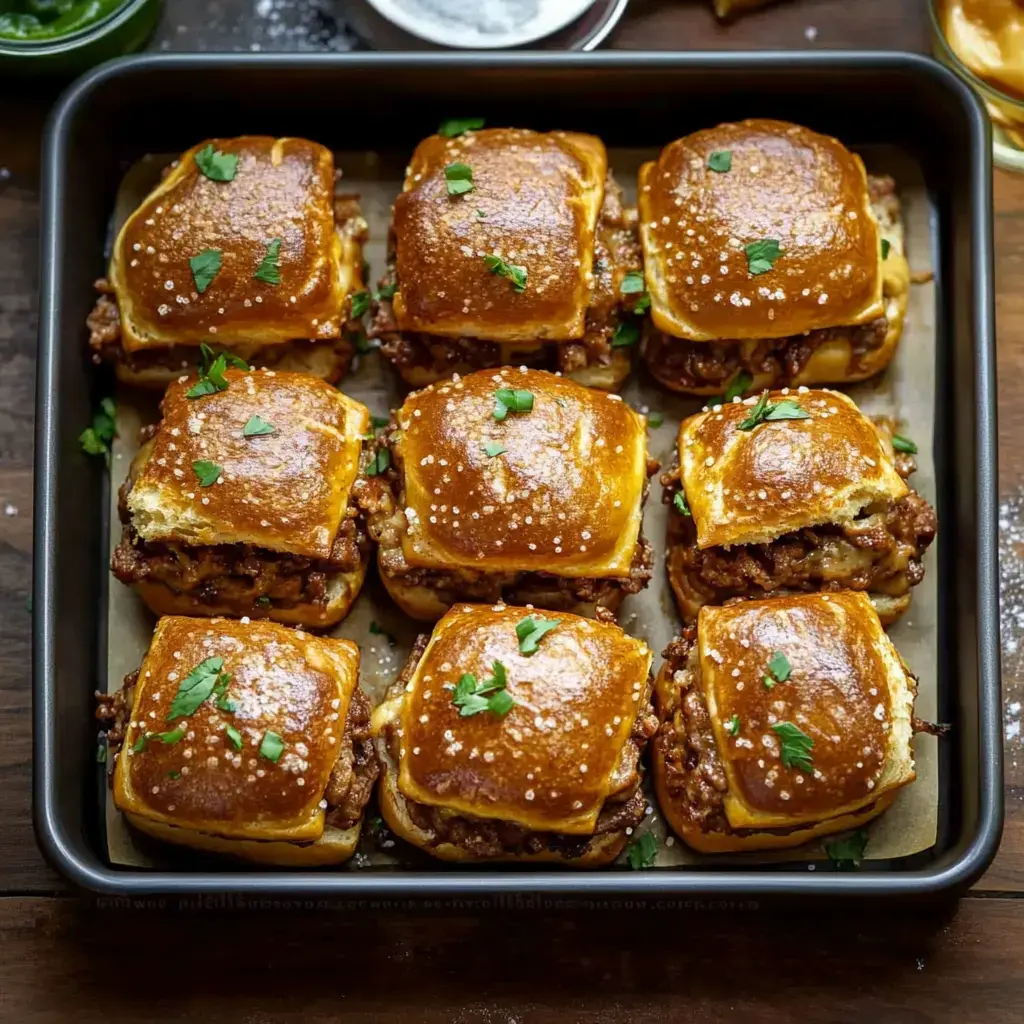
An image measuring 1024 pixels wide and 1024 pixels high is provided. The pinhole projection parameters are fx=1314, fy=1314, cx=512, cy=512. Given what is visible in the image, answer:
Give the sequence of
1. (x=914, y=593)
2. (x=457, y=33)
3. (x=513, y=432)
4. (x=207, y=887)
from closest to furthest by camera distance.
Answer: (x=207, y=887) → (x=513, y=432) → (x=914, y=593) → (x=457, y=33)

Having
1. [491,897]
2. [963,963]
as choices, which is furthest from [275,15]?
[963,963]

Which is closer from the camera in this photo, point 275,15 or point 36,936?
point 36,936

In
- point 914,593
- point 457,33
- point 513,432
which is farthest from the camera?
point 457,33

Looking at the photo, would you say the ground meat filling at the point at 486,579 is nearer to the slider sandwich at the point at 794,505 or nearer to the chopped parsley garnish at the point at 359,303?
the slider sandwich at the point at 794,505

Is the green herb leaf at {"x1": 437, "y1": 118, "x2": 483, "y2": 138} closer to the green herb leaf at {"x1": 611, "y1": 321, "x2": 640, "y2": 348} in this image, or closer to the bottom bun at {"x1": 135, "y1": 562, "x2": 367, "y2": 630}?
the green herb leaf at {"x1": 611, "y1": 321, "x2": 640, "y2": 348}

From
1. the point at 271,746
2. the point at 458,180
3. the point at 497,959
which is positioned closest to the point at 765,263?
the point at 458,180

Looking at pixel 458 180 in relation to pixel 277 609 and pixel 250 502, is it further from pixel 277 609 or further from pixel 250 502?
pixel 277 609

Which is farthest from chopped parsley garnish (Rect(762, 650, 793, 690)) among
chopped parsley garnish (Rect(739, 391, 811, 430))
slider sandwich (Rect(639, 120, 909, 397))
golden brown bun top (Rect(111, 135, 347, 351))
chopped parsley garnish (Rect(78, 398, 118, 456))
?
chopped parsley garnish (Rect(78, 398, 118, 456))

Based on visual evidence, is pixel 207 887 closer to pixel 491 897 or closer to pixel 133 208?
pixel 491 897
